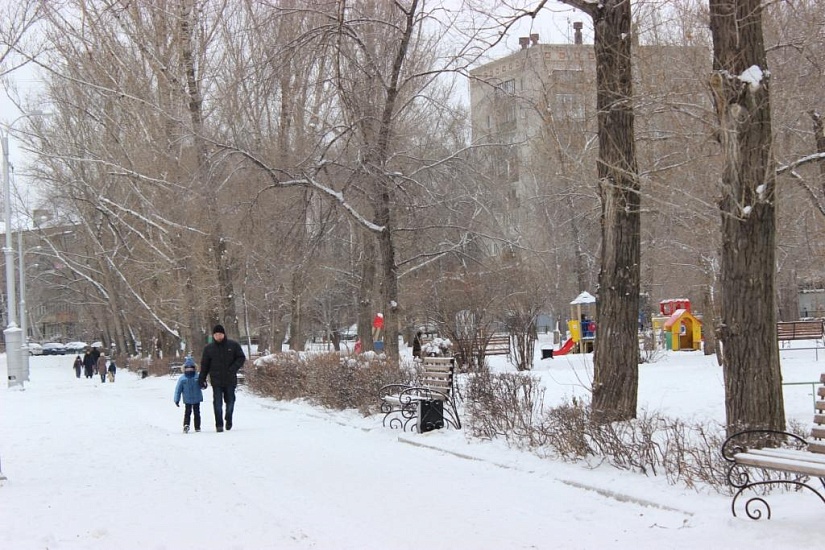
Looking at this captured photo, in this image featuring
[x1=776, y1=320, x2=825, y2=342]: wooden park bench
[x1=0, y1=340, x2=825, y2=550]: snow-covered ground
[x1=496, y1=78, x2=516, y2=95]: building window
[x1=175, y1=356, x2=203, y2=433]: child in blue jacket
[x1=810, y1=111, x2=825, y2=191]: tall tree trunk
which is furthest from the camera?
[x1=776, y1=320, x2=825, y2=342]: wooden park bench

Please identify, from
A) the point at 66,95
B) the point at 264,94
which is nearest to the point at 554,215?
the point at 66,95

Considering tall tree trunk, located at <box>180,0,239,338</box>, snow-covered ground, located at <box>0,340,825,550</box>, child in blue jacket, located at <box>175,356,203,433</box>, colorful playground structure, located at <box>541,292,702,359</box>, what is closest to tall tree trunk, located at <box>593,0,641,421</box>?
snow-covered ground, located at <box>0,340,825,550</box>

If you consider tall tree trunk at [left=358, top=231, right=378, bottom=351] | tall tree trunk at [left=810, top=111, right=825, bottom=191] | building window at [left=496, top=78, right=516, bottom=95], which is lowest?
tall tree trunk at [left=358, top=231, right=378, bottom=351]

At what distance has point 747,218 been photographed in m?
8.01

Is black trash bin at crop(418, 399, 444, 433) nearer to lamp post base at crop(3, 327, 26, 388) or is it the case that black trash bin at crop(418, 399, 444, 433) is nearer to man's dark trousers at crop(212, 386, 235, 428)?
man's dark trousers at crop(212, 386, 235, 428)

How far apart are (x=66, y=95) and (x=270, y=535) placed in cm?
3462

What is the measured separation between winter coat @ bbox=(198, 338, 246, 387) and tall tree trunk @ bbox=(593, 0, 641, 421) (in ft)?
19.0

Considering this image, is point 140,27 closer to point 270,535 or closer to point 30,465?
point 30,465

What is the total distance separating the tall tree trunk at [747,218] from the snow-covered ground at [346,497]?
148cm

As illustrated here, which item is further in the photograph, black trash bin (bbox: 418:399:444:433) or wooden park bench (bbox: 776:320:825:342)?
wooden park bench (bbox: 776:320:825:342)

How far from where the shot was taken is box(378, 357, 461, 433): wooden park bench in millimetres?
11727

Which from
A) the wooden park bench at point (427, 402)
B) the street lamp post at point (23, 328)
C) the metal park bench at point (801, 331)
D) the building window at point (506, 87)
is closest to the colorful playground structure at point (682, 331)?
the metal park bench at point (801, 331)

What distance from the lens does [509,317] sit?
81.9 ft

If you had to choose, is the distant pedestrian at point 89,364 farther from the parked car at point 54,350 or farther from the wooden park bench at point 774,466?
the parked car at point 54,350
